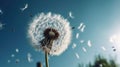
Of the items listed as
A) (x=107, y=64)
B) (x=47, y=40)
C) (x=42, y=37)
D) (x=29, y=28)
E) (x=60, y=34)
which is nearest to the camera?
(x=47, y=40)

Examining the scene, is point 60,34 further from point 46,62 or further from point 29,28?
point 46,62

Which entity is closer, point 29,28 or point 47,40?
point 47,40

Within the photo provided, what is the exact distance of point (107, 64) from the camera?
6544 cm

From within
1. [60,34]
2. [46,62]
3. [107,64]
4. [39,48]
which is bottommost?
[46,62]

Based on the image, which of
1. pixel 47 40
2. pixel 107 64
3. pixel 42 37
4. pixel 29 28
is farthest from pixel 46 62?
pixel 107 64

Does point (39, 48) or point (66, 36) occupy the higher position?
point (66, 36)

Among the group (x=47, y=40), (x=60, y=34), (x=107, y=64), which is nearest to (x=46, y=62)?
(x=47, y=40)

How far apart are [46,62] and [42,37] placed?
7323 millimetres

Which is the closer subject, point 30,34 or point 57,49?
point 57,49

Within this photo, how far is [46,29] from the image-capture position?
2133 cm

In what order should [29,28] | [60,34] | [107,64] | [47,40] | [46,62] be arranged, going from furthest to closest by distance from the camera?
[107,64]
[29,28]
[60,34]
[47,40]
[46,62]

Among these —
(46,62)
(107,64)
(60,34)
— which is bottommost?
(46,62)

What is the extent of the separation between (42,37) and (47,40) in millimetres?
1850

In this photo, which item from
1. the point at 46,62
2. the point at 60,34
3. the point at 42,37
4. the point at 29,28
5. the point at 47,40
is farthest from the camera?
the point at 29,28
